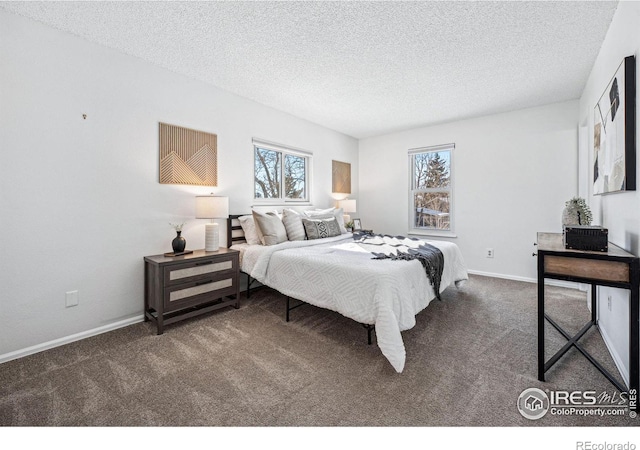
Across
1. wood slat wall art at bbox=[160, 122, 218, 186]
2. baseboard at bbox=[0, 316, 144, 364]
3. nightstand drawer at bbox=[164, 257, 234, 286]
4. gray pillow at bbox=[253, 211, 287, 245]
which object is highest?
wood slat wall art at bbox=[160, 122, 218, 186]

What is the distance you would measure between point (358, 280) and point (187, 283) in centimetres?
166

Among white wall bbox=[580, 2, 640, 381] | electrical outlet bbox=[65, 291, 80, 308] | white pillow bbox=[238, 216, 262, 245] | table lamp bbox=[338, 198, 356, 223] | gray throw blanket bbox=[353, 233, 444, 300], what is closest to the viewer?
white wall bbox=[580, 2, 640, 381]

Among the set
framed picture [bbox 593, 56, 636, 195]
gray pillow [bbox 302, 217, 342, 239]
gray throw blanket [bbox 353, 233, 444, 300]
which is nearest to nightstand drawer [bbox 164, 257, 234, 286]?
gray pillow [bbox 302, 217, 342, 239]

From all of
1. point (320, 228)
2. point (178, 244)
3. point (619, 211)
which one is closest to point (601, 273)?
point (619, 211)

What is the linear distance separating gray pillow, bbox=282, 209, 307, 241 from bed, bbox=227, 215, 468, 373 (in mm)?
126

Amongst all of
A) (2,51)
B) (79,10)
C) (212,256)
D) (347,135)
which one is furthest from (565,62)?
(2,51)

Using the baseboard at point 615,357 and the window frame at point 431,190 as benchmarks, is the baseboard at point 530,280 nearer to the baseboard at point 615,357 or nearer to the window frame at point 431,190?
the window frame at point 431,190

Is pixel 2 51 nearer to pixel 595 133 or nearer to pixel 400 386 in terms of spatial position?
pixel 400 386

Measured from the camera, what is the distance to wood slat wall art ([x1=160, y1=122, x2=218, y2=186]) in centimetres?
296

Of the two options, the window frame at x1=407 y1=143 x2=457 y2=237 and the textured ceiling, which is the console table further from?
the window frame at x1=407 y1=143 x2=457 y2=237

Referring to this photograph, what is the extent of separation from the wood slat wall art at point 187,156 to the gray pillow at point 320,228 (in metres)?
1.28

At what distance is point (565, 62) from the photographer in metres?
2.83

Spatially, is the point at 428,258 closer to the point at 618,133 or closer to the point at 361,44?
the point at 618,133

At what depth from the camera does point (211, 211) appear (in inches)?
119
